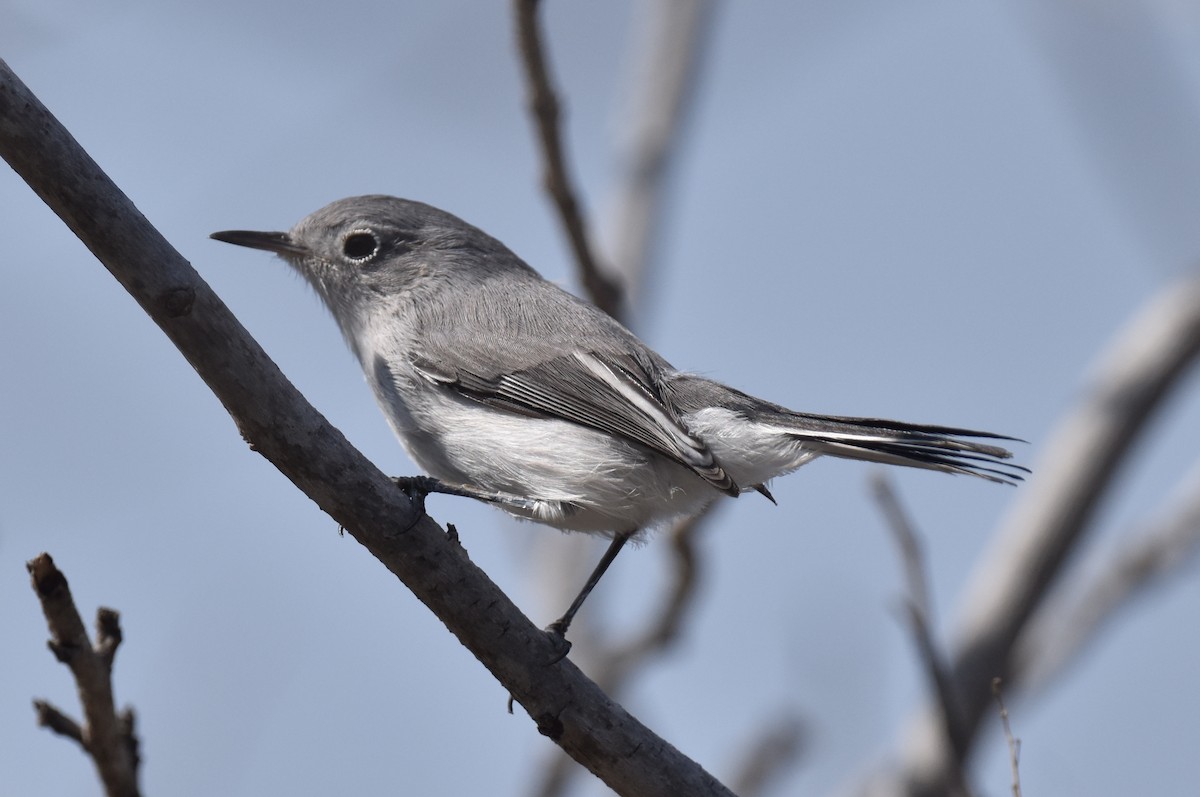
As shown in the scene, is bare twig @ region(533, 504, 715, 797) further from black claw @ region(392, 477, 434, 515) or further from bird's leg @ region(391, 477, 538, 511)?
black claw @ region(392, 477, 434, 515)

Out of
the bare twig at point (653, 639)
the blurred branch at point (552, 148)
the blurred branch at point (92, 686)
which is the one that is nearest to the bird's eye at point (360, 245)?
the blurred branch at point (552, 148)

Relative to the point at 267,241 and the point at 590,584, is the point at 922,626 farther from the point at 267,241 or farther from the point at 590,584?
the point at 267,241

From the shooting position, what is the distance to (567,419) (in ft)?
10.5

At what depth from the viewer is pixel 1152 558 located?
16.2ft

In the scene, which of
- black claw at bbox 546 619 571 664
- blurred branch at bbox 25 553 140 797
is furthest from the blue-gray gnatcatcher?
blurred branch at bbox 25 553 140 797

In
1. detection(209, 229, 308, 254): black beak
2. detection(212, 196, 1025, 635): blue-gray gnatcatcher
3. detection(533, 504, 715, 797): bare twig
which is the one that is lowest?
detection(533, 504, 715, 797): bare twig

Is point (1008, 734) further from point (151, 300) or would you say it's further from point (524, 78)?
point (524, 78)

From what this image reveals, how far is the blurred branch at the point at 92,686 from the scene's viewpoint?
211cm

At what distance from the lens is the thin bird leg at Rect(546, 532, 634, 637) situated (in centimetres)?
288

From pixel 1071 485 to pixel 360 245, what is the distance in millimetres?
3000

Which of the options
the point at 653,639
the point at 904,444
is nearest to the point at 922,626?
the point at 904,444

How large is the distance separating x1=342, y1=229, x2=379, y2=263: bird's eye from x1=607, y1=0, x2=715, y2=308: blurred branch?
1938 mm

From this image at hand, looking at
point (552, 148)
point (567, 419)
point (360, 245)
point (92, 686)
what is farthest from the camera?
point (360, 245)

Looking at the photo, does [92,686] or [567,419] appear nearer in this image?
[92,686]
